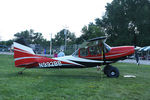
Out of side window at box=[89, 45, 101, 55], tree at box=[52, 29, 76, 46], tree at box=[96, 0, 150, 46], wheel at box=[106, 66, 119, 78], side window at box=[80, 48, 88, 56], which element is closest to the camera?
wheel at box=[106, 66, 119, 78]

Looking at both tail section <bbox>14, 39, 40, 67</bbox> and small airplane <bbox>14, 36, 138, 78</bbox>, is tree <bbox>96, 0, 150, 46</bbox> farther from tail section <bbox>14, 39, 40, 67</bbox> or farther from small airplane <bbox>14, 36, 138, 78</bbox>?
tail section <bbox>14, 39, 40, 67</bbox>

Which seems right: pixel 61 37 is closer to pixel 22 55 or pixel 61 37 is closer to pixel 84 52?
pixel 84 52

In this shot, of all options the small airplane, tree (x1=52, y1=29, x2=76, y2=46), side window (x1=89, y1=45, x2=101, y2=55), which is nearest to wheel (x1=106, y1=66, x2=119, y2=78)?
the small airplane

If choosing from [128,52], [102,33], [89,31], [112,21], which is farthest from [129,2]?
[128,52]

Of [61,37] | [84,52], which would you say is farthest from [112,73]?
[61,37]

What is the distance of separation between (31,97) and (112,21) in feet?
176

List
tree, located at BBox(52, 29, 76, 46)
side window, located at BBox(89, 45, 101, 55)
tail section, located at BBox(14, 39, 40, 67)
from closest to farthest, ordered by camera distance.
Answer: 1. tail section, located at BBox(14, 39, 40, 67)
2. side window, located at BBox(89, 45, 101, 55)
3. tree, located at BBox(52, 29, 76, 46)

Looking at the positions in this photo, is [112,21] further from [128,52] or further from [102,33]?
[128,52]

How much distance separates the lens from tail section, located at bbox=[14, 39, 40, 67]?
9835mm

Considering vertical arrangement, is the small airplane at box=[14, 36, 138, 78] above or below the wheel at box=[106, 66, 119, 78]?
above

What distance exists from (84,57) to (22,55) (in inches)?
157

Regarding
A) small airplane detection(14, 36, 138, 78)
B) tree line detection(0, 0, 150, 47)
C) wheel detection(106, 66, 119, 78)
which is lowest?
wheel detection(106, 66, 119, 78)

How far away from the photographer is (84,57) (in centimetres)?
1079

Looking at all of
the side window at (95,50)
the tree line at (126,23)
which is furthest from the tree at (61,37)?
the side window at (95,50)
